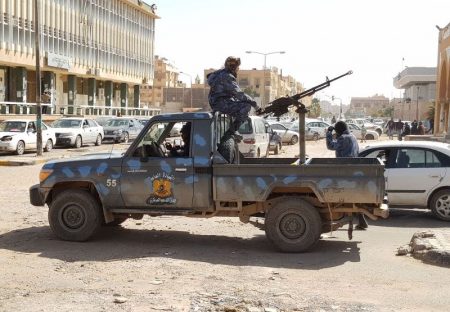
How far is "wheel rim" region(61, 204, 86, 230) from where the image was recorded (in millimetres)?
8531

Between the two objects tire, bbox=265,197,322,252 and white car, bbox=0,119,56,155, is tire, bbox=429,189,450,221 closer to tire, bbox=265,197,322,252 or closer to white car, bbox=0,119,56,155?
tire, bbox=265,197,322,252

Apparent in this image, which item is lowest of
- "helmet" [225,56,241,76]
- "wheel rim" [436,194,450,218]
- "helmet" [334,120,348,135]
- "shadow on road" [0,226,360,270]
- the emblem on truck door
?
"shadow on road" [0,226,360,270]

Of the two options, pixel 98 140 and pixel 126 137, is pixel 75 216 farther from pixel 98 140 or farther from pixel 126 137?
pixel 126 137

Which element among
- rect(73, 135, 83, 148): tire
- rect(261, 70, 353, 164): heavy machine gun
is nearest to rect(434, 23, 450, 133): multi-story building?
rect(73, 135, 83, 148): tire

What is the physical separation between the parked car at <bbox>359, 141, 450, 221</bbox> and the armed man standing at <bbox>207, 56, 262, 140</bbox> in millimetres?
3612

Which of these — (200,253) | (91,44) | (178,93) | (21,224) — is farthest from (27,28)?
(178,93)

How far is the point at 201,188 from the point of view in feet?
26.7

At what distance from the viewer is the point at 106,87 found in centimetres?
6075

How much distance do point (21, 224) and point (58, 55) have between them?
40178 mm

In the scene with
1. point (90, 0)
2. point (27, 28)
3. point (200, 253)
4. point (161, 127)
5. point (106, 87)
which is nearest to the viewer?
point (200, 253)

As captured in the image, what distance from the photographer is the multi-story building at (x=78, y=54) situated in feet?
138

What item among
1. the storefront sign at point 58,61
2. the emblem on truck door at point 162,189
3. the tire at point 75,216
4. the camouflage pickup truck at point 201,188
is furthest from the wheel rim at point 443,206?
the storefront sign at point 58,61

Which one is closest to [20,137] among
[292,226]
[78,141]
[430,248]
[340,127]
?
[78,141]

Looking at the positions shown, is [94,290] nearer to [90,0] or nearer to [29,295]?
[29,295]
